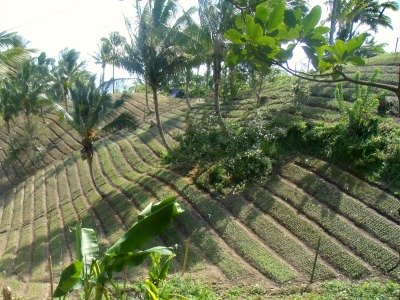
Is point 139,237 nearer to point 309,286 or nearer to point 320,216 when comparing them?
point 309,286

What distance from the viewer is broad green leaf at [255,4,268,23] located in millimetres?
2322

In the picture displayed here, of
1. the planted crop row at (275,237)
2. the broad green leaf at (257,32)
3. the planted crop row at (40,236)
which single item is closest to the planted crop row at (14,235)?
the planted crop row at (40,236)

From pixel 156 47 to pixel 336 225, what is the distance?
852 centimetres

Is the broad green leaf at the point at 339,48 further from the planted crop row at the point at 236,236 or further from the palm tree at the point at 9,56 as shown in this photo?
the palm tree at the point at 9,56

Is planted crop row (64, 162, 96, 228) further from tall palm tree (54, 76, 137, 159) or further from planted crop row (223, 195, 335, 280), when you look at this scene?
planted crop row (223, 195, 335, 280)

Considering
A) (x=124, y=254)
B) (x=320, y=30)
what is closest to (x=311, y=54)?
(x=320, y=30)

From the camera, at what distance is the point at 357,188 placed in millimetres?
11453

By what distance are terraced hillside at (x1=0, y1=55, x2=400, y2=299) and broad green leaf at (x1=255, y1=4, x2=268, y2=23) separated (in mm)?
7417

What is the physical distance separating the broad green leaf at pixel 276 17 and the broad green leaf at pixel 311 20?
0.12 meters

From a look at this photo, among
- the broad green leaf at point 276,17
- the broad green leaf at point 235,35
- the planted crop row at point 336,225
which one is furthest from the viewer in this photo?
the planted crop row at point 336,225

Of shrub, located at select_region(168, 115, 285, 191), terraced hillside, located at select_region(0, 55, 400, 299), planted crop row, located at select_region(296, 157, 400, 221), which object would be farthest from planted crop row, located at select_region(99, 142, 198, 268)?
planted crop row, located at select_region(296, 157, 400, 221)

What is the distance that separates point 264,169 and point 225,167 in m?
1.27

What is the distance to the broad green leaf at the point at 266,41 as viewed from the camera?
7.80ft

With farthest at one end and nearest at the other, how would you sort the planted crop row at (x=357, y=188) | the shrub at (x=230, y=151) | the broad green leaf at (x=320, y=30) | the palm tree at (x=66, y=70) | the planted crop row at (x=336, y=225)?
1. the palm tree at (x=66, y=70)
2. the shrub at (x=230, y=151)
3. the planted crop row at (x=357, y=188)
4. the planted crop row at (x=336, y=225)
5. the broad green leaf at (x=320, y=30)
